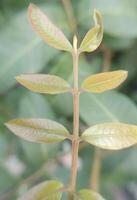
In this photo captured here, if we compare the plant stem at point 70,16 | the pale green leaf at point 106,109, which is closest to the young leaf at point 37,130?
the pale green leaf at point 106,109

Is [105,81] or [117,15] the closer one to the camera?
[105,81]

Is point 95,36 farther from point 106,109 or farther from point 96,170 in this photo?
point 96,170

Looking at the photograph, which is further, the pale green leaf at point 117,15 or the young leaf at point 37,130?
the pale green leaf at point 117,15

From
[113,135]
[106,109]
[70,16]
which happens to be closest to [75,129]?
[113,135]

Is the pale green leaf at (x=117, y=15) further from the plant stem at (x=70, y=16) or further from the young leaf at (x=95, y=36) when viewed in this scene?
the young leaf at (x=95, y=36)

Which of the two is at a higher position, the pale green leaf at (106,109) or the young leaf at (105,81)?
the young leaf at (105,81)

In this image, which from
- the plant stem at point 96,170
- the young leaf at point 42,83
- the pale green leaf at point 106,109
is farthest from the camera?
the plant stem at point 96,170

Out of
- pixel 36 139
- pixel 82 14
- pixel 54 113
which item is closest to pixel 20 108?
pixel 54 113
